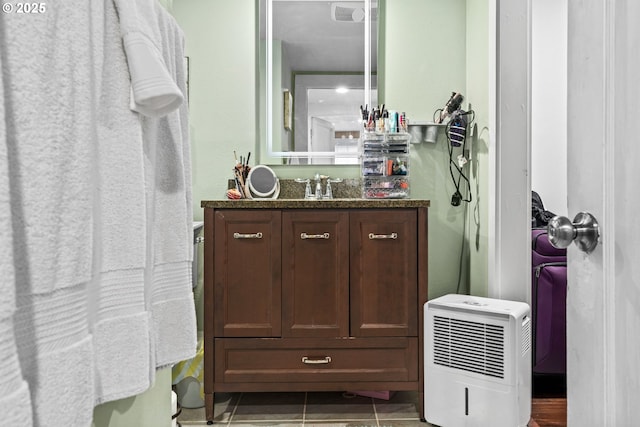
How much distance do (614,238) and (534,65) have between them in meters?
2.55

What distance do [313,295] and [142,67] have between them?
1.46 meters

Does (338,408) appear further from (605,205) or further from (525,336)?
(605,205)

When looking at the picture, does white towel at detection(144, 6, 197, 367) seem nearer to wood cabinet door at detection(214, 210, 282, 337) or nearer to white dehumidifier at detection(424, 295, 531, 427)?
wood cabinet door at detection(214, 210, 282, 337)

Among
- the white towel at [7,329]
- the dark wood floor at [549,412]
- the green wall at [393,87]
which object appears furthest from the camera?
the green wall at [393,87]

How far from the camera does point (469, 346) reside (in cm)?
180

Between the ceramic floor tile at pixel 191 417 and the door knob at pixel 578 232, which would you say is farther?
the ceramic floor tile at pixel 191 417

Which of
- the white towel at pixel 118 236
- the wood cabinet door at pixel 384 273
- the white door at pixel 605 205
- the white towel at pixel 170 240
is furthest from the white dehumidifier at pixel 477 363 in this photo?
the white towel at pixel 118 236

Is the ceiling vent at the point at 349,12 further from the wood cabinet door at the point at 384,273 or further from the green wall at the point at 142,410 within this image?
the green wall at the point at 142,410

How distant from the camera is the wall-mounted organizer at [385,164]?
231 centimetres

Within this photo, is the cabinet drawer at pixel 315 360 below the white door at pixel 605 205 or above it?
below

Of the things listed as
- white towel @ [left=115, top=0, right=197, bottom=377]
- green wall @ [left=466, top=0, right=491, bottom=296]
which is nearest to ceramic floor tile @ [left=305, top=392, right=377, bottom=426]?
green wall @ [left=466, top=0, right=491, bottom=296]

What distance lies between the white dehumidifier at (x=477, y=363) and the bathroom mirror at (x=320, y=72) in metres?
1.14

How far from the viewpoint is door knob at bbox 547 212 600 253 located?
0.69 m

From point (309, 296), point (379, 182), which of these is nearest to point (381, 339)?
point (309, 296)
